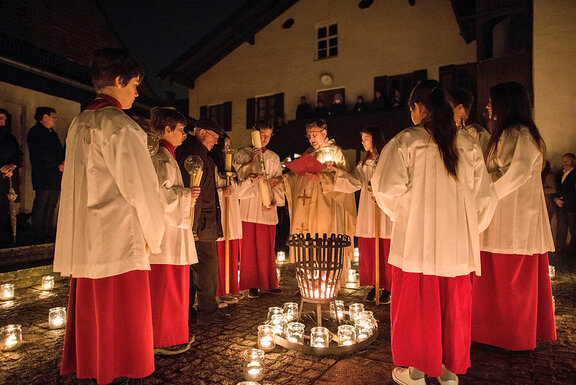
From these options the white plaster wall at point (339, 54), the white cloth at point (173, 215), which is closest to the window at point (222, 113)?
the white plaster wall at point (339, 54)

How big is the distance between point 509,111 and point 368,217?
265 cm

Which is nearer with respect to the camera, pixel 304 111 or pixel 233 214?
pixel 233 214

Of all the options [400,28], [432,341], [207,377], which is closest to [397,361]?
[432,341]

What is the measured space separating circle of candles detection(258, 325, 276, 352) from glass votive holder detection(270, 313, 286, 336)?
0.31 ft

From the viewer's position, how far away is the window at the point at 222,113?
828 inches

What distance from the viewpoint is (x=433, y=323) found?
277cm

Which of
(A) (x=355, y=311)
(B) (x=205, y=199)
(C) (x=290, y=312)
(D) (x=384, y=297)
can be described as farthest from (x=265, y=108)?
(A) (x=355, y=311)

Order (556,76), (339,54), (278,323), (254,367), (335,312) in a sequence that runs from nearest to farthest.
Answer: (254,367) < (278,323) < (335,312) < (556,76) < (339,54)

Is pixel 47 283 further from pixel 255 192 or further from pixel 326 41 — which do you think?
pixel 326 41

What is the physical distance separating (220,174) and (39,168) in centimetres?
468

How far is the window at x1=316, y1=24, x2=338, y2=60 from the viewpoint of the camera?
60.6 ft

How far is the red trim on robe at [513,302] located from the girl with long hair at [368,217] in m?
1.61

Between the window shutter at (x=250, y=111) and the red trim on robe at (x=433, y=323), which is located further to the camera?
the window shutter at (x=250, y=111)

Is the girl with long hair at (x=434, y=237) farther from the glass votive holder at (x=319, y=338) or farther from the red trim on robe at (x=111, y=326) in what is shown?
the red trim on robe at (x=111, y=326)
